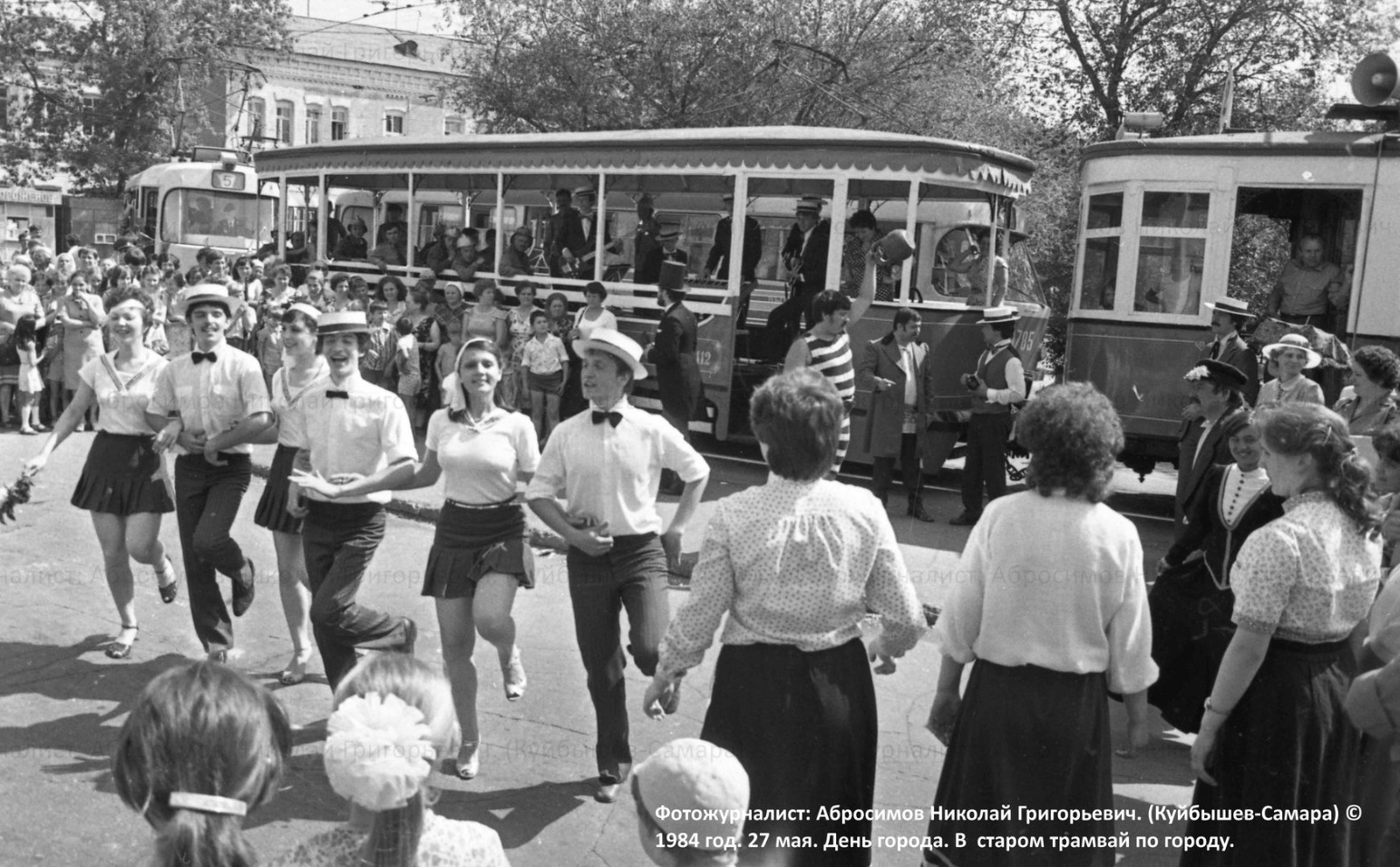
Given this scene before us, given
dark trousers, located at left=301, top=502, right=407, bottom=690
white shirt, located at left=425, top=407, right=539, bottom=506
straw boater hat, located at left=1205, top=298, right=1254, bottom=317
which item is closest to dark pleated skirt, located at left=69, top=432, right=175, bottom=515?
Result: dark trousers, located at left=301, top=502, right=407, bottom=690

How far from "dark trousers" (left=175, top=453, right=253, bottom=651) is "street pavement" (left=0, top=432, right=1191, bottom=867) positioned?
0.28m

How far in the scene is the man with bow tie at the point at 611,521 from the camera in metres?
4.98

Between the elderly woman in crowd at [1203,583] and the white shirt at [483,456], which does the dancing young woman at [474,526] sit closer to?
the white shirt at [483,456]

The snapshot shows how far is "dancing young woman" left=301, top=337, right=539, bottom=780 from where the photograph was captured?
17.3ft

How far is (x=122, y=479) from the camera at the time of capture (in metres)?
6.59

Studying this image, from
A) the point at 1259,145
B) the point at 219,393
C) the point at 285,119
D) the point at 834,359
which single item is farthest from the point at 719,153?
the point at 285,119

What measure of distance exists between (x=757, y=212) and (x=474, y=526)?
9287mm

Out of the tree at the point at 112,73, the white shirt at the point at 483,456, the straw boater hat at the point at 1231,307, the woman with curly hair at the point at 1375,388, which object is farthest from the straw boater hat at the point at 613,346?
the tree at the point at 112,73

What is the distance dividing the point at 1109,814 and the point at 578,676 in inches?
137

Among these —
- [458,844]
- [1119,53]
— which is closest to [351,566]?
[458,844]

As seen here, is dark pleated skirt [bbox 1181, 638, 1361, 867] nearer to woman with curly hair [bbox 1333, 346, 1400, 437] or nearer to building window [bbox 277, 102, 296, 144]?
woman with curly hair [bbox 1333, 346, 1400, 437]

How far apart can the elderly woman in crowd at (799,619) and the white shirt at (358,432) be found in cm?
243

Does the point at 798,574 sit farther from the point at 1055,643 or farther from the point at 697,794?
the point at 697,794

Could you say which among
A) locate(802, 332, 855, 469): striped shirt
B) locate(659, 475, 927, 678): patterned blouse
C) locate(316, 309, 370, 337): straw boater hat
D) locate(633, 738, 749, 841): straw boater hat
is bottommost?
locate(633, 738, 749, 841): straw boater hat
